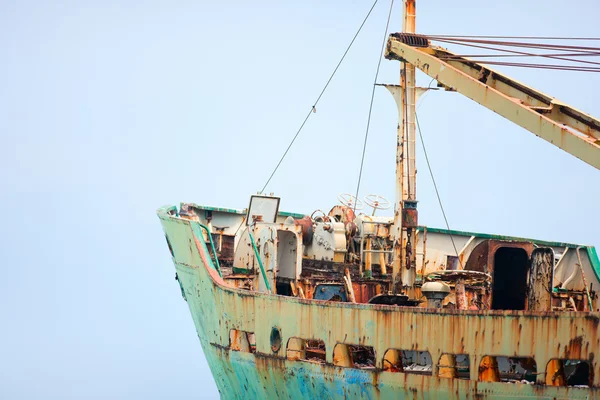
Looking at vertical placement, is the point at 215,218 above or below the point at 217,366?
above

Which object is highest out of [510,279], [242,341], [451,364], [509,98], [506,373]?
[509,98]

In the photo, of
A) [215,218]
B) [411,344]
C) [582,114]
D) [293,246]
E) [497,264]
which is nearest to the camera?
[411,344]

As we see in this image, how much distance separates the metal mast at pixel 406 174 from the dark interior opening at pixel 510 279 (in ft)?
7.44

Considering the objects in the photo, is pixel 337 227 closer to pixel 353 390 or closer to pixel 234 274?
pixel 234 274

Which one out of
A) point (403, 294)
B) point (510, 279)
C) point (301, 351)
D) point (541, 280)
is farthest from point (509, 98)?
point (301, 351)

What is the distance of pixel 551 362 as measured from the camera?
82.3 feet

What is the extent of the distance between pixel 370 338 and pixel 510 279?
504 centimetres

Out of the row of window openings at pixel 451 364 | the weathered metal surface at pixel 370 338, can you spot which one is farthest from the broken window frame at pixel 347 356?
the weathered metal surface at pixel 370 338

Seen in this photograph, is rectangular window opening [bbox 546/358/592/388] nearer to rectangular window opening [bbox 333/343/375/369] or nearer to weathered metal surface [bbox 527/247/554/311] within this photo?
weathered metal surface [bbox 527/247/554/311]

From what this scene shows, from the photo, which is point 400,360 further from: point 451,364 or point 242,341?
point 242,341

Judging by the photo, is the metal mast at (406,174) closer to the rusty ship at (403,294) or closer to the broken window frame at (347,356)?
the rusty ship at (403,294)

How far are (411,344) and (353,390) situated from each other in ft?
6.93

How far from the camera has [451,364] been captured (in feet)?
85.8

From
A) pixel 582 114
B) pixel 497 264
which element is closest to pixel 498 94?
pixel 582 114
